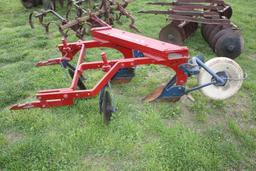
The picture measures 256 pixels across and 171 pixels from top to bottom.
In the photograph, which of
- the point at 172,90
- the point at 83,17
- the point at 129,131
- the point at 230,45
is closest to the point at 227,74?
the point at 172,90

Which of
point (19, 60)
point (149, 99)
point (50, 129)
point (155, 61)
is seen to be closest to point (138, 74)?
point (149, 99)

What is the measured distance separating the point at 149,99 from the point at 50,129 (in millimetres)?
1485

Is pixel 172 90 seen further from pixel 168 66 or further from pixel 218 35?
pixel 218 35

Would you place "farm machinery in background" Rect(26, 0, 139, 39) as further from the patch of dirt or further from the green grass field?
the patch of dirt

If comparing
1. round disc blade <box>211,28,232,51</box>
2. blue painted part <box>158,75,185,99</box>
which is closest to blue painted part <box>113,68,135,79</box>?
blue painted part <box>158,75,185,99</box>

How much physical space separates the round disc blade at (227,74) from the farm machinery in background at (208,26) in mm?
2010

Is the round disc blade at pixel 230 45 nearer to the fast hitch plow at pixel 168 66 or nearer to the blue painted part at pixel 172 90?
the fast hitch plow at pixel 168 66

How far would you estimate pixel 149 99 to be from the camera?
190 inches

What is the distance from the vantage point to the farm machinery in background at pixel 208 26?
20.5 ft

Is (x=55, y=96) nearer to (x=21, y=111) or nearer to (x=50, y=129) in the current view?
(x=50, y=129)

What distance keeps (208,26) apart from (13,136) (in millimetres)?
4740

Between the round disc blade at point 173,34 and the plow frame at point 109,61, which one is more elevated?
the plow frame at point 109,61

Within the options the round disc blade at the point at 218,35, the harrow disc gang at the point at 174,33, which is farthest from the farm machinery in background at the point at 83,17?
the round disc blade at the point at 218,35

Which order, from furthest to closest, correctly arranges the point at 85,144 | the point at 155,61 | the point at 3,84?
the point at 3,84 → the point at 155,61 → the point at 85,144
